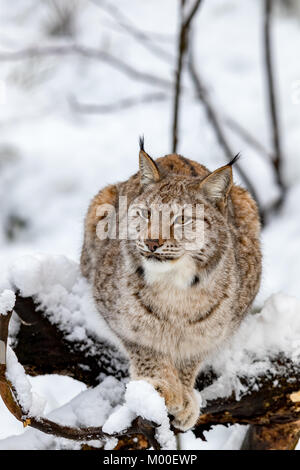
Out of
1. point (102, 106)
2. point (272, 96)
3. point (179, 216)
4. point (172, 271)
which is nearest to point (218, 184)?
point (179, 216)

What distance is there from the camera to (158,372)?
3441 millimetres

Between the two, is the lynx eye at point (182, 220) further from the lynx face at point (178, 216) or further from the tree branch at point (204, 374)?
the tree branch at point (204, 374)

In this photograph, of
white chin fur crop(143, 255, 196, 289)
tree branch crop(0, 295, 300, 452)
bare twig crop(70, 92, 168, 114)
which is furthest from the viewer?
bare twig crop(70, 92, 168, 114)

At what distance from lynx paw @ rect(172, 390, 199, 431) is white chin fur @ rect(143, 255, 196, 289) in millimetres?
634

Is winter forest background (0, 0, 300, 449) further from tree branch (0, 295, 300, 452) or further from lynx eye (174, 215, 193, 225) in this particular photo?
lynx eye (174, 215, 193, 225)

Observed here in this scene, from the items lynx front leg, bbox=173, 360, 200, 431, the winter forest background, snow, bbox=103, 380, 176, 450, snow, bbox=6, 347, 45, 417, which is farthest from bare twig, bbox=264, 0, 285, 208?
snow, bbox=6, 347, 45, 417

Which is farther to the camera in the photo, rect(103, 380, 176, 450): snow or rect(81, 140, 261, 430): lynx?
rect(81, 140, 261, 430): lynx

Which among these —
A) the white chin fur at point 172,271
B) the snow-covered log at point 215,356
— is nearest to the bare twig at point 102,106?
the snow-covered log at point 215,356

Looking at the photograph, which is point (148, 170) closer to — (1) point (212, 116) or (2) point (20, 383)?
(2) point (20, 383)

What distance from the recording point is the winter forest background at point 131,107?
7410mm

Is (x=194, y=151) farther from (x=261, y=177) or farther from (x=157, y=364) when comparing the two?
(x=157, y=364)

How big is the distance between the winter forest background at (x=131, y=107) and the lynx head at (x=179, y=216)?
338cm

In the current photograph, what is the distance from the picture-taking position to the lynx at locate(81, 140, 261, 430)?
3.13 metres
